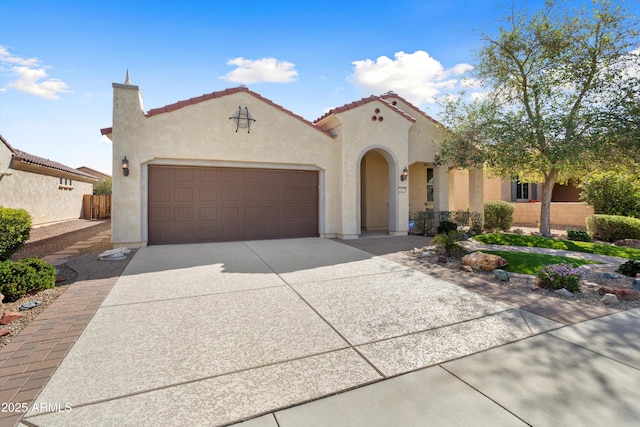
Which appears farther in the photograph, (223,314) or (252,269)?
(252,269)

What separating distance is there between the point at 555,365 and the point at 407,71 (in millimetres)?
14551

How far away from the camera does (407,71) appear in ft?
48.1

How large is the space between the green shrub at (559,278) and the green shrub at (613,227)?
9838 millimetres

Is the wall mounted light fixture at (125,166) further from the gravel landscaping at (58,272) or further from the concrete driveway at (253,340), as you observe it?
the concrete driveway at (253,340)

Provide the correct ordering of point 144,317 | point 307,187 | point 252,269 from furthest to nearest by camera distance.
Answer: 1. point 307,187
2. point 252,269
3. point 144,317

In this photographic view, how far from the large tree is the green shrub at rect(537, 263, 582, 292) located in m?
6.56

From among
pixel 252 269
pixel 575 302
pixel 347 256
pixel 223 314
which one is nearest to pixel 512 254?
pixel 575 302

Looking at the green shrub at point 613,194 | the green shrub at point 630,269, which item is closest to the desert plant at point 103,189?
the green shrub at point 630,269

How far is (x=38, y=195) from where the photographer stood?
51.6 feet

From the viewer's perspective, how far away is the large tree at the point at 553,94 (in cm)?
1018

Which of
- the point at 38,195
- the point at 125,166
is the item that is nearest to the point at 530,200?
the point at 125,166

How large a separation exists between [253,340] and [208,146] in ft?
26.9

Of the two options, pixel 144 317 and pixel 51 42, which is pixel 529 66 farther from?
pixel 51 42

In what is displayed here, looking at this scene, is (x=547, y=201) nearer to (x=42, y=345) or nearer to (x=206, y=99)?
(x=206, y=99)
